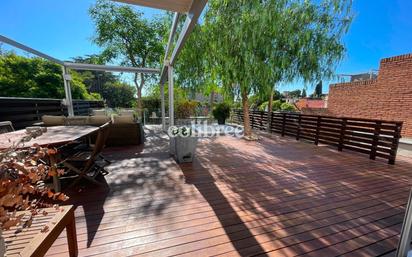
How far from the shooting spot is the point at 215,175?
3.27 metres

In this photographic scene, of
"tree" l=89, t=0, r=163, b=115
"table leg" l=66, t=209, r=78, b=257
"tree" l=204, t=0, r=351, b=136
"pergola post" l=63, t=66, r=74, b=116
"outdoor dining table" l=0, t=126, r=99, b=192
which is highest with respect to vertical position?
"tree" l=89, t=0, r=163, b=115

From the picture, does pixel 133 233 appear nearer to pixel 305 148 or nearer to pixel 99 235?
pixel 99 235

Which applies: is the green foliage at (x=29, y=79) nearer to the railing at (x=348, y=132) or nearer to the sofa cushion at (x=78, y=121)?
the sofa cushion at (x=78, y=121)

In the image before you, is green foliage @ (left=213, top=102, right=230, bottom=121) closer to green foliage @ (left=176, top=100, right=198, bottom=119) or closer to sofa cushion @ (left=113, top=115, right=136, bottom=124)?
green foliage @ (left=176, top=100, right=198, bottom=119)

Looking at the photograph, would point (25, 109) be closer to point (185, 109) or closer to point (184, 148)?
point (184, 148)

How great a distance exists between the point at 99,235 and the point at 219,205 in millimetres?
1267

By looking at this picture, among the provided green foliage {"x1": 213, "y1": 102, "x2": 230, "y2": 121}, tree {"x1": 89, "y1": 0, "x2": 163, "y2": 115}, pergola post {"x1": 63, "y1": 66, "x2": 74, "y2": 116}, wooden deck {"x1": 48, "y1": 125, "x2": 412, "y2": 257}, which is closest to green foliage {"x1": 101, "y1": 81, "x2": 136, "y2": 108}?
tree {"x1": 89, "y1": 0, "x2": 163, "y2": 115}

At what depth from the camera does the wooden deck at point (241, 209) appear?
1.68 m

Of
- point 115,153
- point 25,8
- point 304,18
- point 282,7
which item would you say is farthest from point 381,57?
point 25,8

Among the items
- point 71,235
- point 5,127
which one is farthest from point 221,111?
point 71,235

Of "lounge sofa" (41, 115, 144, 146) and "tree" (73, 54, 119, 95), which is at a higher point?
"tree" (73, 54, 119, 95)

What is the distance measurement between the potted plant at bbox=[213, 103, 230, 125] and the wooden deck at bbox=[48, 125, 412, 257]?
646cm

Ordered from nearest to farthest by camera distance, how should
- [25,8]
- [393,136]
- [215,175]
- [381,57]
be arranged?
[215,175]
[393,136]
[25,8]
[381,57]

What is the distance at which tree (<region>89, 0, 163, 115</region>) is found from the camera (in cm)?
897
